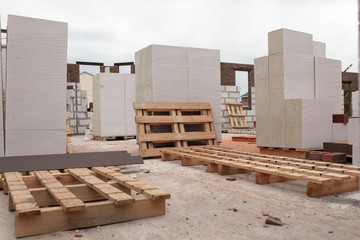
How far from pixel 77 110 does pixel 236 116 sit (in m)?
8.74

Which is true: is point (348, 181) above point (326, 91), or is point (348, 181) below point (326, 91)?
below

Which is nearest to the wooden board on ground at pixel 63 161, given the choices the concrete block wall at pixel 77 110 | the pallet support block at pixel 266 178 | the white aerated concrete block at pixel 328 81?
the pallet support block at pixel 266 178

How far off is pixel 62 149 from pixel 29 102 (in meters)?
1.00

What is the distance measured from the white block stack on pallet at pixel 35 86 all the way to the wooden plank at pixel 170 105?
5.06ft

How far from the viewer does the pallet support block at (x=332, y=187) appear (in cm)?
316

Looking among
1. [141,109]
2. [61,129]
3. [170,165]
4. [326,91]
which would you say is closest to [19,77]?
[61,129]

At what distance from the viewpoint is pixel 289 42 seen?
20.1 feet

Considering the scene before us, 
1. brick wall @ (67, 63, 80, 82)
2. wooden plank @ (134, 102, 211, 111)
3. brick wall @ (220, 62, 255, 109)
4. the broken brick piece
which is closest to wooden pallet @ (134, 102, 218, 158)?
wooden plank @ (134, 102, 211, 111)

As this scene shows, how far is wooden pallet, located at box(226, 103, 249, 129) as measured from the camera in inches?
693

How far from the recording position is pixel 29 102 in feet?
17.8

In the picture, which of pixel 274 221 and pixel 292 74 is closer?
pixel 274 221

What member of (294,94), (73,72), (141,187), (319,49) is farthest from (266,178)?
(73,72)

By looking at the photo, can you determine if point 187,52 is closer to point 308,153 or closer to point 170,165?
point 170,165

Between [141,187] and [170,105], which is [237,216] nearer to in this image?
[141,187]
